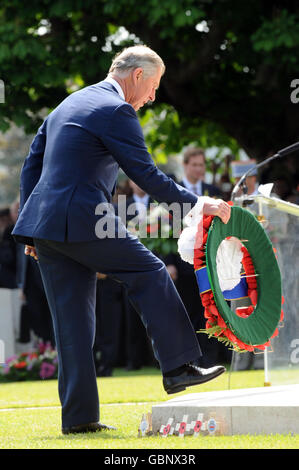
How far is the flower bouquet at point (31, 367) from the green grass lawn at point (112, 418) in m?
0.49

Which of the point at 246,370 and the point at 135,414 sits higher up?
the point at 135,414

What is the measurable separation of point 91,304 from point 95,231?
0.56m

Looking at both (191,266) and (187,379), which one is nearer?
(187,379)

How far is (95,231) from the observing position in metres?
5.07

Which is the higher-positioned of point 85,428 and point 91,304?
point 91,304

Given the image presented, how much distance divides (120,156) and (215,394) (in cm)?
159

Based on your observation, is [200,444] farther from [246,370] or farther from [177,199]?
[246,370]

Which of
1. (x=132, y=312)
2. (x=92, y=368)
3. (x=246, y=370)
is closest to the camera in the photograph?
(x=92, y=368)

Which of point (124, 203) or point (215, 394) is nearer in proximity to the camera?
point (215, 394)

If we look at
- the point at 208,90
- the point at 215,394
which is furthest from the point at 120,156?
the point at 208,90

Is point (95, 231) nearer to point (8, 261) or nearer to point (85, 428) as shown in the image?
point (85, 428)

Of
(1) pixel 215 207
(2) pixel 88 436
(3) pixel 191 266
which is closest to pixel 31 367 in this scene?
(3) pixel 191 266

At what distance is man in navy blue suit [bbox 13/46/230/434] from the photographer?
5.07 m

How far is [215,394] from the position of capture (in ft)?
18.2
